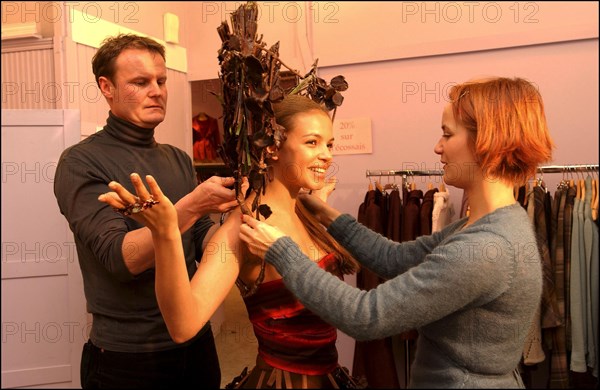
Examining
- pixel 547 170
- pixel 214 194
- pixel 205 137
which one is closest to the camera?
pixel 214 194

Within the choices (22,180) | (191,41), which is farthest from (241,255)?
(191,41)

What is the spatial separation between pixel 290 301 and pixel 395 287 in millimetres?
248

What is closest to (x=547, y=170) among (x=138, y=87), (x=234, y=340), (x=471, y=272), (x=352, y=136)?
(x=352, y=136)

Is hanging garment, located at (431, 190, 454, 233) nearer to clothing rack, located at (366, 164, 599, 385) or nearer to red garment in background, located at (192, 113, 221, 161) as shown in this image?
clothing rack, located at (366, 164, 599, 385)

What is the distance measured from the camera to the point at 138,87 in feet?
3.77

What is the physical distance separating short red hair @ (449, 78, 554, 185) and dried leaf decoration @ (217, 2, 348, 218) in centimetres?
35

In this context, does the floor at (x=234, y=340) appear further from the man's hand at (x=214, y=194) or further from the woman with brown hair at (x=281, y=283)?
the man's hand at (x=214, y=194)

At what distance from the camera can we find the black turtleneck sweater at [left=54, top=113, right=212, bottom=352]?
44.0 inches

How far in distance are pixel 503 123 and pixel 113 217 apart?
30.6 inches

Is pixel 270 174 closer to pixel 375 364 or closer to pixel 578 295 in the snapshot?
pixel 375 364

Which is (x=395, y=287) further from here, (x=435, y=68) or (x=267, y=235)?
(x=435, y=68)

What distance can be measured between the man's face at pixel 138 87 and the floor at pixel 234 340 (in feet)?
1.40

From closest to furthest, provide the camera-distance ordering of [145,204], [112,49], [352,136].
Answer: [145,204]
[112,49]
[352,136]

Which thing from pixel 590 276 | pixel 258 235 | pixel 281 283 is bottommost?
pixel 590 276
